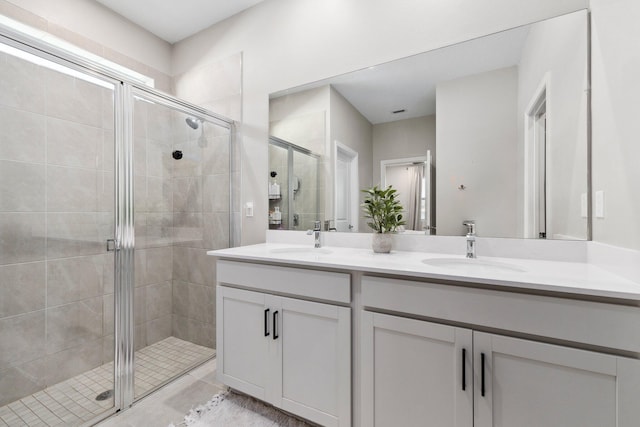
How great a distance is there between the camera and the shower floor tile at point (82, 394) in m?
1.35

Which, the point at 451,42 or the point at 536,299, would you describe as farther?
the point at 451,42

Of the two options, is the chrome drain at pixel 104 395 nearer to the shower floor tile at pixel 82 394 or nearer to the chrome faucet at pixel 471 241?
the shower floor tile at pixel 82 394

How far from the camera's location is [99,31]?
2.10 meters

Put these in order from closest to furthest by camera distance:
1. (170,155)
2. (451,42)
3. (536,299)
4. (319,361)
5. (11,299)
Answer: (536,299) < (319,361) < (11,299) < (451,42) < (170,155)

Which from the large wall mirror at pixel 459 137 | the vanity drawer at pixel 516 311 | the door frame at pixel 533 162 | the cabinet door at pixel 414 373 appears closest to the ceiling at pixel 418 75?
the large wall mirror at pixel 459 137

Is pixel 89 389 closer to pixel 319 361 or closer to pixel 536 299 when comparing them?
pixel 319 361

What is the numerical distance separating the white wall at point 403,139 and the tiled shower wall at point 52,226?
1.58 meters

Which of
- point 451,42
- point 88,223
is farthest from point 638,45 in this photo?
point 88,223

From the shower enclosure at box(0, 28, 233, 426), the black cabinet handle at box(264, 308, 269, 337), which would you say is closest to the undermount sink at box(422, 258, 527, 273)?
the black cabinet handle at box(264, 308, 269, 337)

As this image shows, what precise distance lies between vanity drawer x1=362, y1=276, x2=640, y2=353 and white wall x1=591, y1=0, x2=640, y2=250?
28 centimetres

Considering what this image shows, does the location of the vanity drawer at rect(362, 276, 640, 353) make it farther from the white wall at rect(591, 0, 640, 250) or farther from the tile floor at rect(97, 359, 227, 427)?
the tile floor at rect(97, 359, 227, 427)

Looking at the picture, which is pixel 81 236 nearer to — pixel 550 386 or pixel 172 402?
pixel 172 402

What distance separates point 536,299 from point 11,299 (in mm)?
2325

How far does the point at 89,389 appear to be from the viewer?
1.51 meters
